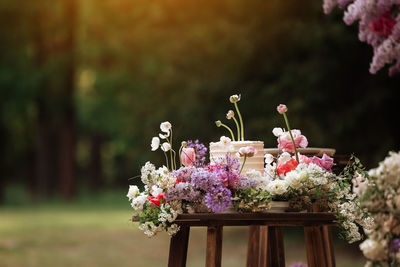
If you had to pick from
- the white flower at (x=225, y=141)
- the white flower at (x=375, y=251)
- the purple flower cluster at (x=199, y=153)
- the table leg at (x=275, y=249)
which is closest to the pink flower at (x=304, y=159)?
the white flower at (x=225, y=141)

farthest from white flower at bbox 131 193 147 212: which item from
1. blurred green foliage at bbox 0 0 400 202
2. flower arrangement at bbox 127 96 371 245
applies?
blurred green foliage at bbox 0 0 400 202

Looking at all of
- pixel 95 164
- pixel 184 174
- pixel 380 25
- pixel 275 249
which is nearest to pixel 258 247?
pixel 275 249

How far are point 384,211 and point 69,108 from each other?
85.0ft

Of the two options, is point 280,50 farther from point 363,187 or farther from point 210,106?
point 363,187

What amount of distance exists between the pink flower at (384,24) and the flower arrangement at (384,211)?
2694 mm

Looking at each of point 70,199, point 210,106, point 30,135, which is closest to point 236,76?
point 210,106

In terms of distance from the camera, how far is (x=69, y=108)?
28.5m

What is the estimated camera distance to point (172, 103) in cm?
1534

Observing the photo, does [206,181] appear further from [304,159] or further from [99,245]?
[99,245]

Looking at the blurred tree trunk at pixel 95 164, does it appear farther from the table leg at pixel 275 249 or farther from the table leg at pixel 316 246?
the table leg at pixel 316 246

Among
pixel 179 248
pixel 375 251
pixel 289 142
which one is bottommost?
pixel 375 251

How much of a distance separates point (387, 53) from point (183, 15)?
1119 centimetres

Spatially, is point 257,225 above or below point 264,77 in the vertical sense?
below

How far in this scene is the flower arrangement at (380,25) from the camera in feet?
18.6
